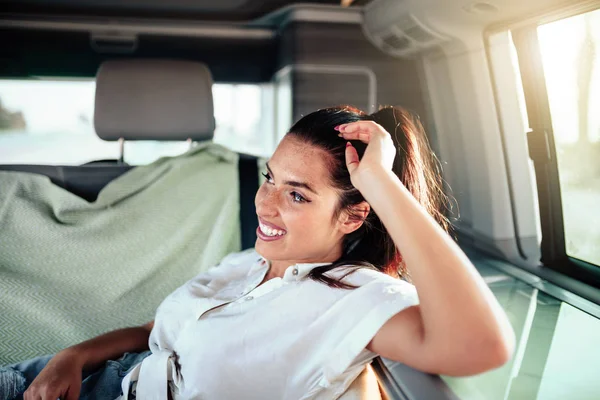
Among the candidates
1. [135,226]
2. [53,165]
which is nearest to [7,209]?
[53,165]

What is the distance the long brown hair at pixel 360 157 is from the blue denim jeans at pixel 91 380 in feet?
1.95

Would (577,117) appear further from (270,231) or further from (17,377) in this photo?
(17,377)

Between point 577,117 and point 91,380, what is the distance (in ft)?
5.11

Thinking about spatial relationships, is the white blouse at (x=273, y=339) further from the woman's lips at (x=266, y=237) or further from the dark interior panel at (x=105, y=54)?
the dark interior panel at (x=105, y=54)

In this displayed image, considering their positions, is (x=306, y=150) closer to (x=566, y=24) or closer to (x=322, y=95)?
(x=566, y=24)

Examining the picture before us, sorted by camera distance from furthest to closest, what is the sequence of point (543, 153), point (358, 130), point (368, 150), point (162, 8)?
1. point (162, 8)
2. point (543, 153)
3. point (358, 130)
4. point (368, 150)

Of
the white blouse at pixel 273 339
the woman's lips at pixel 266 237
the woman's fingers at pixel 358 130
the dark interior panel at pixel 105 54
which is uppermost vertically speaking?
the dark interior panel at pixel 105 54

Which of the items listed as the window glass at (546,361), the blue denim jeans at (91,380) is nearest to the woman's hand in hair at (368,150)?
the window glass at (546,361)

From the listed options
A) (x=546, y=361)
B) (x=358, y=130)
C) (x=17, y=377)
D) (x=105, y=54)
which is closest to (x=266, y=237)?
(x=358, y=130)

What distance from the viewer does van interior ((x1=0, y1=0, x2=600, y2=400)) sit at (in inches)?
66.3

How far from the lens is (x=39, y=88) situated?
9.24 ft

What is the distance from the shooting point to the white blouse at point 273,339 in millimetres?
1013

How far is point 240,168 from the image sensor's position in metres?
2.14

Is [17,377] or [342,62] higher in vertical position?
[342,62]
